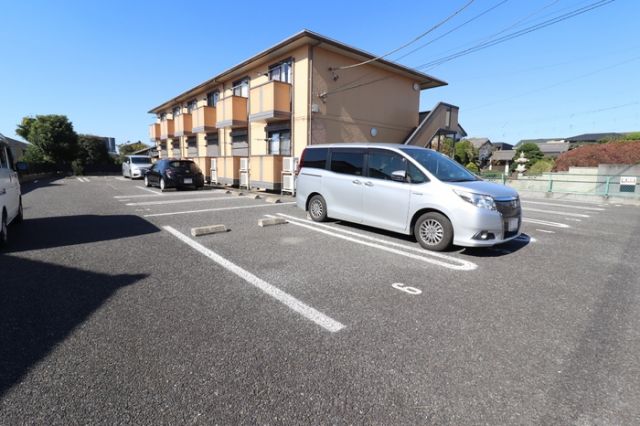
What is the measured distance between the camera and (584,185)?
13484 mm

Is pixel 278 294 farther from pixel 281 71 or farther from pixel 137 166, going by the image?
pixel 137 166

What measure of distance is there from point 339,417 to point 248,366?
73cm

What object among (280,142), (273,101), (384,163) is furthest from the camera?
(280,142)

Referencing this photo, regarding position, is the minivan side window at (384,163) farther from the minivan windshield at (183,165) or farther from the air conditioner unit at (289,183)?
the minivan windshield at (183,165)

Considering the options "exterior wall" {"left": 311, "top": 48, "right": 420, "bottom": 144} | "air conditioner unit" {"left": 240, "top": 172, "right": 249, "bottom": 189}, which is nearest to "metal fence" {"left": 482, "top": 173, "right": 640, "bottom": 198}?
"exterior wall" {"left": 311, "top": 48, "right": 420, "bottom": 144}

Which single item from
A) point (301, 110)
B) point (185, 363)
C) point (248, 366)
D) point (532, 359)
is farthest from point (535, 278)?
point (301, 110)

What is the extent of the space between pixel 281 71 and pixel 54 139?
94.7 feet

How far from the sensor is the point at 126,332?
2.52 metres

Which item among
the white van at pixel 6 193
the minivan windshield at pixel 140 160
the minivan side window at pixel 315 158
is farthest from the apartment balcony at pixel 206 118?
the minivan side window at pixel 315 158

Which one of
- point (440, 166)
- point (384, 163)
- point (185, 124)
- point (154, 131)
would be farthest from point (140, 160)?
point (440, 166)

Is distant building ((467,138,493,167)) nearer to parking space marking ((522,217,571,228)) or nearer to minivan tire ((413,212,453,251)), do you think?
parking space marking ((522,217,571,228))

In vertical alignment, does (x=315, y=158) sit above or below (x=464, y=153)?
A: below

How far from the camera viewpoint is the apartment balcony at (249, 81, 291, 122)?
12.6 metres

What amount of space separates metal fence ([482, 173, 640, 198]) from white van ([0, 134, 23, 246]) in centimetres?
1517
